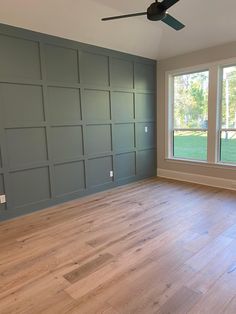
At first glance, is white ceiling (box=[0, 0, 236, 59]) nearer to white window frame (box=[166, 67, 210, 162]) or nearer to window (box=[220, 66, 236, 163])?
white window frame (box=[166, 67, 210, 162])

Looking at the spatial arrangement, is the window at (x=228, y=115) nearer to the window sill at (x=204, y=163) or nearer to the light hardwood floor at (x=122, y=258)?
the window sill at (x=204, y=163)

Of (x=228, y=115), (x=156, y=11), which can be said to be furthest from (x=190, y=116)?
(x=156, y=11)

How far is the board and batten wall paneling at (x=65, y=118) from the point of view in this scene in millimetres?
3258

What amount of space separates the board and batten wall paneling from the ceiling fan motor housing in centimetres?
184

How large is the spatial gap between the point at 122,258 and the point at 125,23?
353 cm

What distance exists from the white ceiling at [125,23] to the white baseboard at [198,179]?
8.17 ft

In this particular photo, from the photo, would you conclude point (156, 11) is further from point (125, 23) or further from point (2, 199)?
point (2, 199)

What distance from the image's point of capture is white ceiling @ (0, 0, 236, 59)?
3.09 meters

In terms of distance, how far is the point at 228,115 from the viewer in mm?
4336

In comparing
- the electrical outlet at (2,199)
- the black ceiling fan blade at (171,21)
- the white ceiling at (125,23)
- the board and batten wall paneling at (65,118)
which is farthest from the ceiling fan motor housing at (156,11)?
the electrical outlet at (2,199)

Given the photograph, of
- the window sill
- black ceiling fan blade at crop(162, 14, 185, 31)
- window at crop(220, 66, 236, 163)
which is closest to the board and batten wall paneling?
the window sill

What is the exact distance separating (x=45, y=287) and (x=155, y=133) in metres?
4.15

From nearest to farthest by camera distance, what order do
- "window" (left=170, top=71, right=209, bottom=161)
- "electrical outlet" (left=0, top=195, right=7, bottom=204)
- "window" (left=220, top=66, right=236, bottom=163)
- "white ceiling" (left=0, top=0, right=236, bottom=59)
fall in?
"white ceiling" (left=0, top=0, right=236, bottom=59), "electrical outlet" (left=0, top=195, right=7, bottom=204), "window" (left=220, top=66, right=236, bottom=163), "window" (left=170, top=71, right=209, bottom=161)

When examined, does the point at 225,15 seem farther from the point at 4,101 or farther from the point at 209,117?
the point at 4,101
